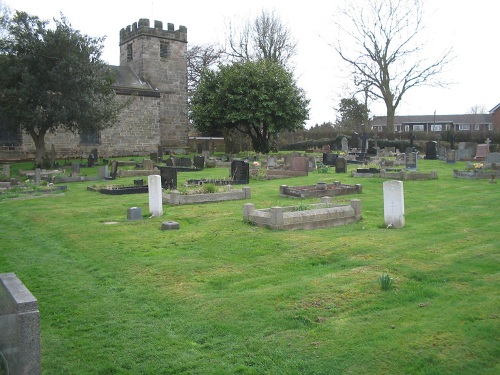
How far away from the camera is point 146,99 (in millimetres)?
39438

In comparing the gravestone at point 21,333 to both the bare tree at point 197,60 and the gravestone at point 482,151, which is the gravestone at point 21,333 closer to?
the gravestone at point 482,151

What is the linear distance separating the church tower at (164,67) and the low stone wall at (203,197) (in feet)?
85.3

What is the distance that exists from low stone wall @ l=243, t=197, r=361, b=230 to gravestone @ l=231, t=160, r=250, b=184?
7.83m

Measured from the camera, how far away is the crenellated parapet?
40156mm

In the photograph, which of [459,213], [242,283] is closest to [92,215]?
[242,283]

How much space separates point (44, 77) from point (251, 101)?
13.5m

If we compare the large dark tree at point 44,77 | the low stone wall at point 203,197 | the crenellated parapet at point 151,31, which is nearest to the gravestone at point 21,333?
the low stone wall at point 203,197

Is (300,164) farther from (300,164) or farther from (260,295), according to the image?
(260,295)

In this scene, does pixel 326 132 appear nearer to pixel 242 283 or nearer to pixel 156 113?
pixel 156 113

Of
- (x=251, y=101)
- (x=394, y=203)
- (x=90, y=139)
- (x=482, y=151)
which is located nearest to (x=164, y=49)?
(x=90, y=139)

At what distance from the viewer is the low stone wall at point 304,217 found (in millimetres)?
9852

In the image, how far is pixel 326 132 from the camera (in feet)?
176

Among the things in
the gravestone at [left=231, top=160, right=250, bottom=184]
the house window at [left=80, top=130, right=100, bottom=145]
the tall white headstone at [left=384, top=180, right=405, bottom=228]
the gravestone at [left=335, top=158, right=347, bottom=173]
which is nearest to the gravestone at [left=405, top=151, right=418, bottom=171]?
the gravestone at [left=335, top=158, right=347, bottom=173]

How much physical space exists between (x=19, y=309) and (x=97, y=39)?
1122 inches
